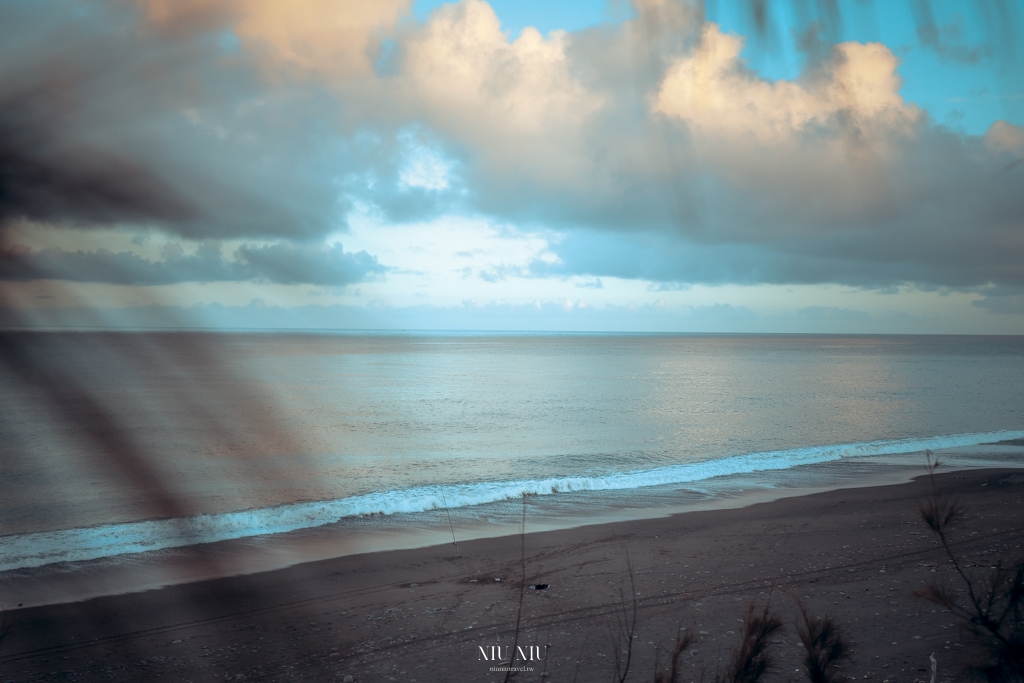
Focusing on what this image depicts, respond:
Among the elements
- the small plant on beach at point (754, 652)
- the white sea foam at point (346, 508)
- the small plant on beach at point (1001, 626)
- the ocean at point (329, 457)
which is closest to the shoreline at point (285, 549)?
the ocean at point (329, 457)

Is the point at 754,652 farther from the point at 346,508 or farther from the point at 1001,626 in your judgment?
the point at 346,508

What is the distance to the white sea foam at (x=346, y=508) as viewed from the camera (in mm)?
10172

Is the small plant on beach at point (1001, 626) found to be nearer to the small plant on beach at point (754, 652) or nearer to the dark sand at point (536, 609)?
the small plant on beach at point (754, 652)

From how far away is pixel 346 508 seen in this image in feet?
42.7

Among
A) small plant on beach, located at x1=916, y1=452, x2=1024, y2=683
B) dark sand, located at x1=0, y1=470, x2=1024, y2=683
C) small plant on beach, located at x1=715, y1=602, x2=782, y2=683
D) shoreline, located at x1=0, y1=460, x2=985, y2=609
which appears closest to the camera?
small plant on beach, located at x1=715, y1=602, x2=782, y2=683

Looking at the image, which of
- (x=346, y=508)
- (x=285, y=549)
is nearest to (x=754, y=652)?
(x=285, y=549)

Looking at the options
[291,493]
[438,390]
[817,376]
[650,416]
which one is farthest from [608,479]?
[817,376]

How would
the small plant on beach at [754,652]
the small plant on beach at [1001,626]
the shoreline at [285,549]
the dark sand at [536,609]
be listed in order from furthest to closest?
the shoreline at [285,549]
the dark sand at [536,609]
the small plant on beach at [1001,626]
the small plant on beach at [754,652]

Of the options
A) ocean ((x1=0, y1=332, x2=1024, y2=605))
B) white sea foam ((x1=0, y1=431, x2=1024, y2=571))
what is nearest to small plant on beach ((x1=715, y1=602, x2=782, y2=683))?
ocean ((x1=0, y1=332, x2=1024, y2=605))

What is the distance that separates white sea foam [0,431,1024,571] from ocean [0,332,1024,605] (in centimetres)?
6

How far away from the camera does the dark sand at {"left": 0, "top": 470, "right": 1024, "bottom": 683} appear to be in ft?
18.8

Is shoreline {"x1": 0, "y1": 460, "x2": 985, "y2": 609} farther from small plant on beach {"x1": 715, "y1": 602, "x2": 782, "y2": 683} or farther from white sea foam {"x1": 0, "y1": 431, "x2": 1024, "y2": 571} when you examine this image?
small plant on beach {"x1": 715, "y1": 602, "x2": 782, "y2": 683}

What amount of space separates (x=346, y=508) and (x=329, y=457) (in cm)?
675

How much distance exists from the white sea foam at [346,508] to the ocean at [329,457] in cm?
6
